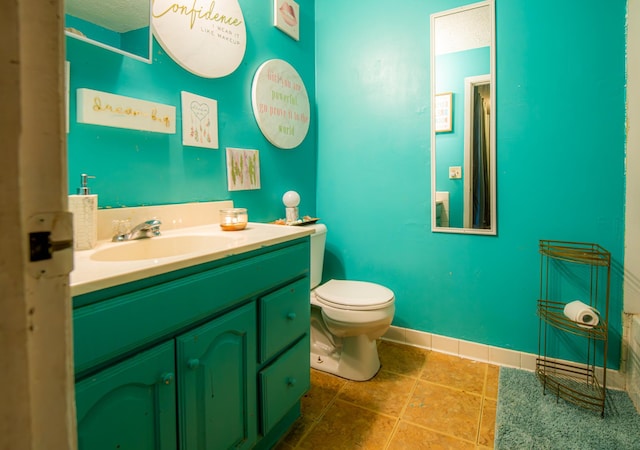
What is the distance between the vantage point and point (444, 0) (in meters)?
1.91

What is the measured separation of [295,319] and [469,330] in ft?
3.85

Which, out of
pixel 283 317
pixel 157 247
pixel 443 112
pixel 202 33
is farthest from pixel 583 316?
pixel 202 33

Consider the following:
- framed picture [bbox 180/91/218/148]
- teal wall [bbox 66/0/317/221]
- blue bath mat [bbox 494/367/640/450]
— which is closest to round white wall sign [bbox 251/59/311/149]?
teal wall [bbox 66/0/317/221]

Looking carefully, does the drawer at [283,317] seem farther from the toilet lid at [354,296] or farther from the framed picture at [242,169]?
the framed picture at [242,169]

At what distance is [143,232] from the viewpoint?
1.20 meters

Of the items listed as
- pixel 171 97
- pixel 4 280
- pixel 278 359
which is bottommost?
pixel 278 359

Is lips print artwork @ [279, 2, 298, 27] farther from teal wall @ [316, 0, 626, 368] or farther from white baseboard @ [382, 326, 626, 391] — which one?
white baseboard @ [382, 326, 626, 391]

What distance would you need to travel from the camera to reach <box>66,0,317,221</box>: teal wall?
1110 mm

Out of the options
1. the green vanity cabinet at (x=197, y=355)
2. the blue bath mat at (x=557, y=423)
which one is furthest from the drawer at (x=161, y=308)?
the blue bath mat at (x=557, y=423)

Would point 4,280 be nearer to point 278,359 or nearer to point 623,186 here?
point 278,359

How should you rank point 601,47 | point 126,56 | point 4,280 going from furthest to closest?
point 601,47
point 126,56
point 4,280

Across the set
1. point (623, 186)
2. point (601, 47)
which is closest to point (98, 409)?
point (623, 186)

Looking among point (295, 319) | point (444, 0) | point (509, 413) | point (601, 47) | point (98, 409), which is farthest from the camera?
point (444, 0)

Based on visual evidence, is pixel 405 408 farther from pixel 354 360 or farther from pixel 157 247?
pixel 157 247
